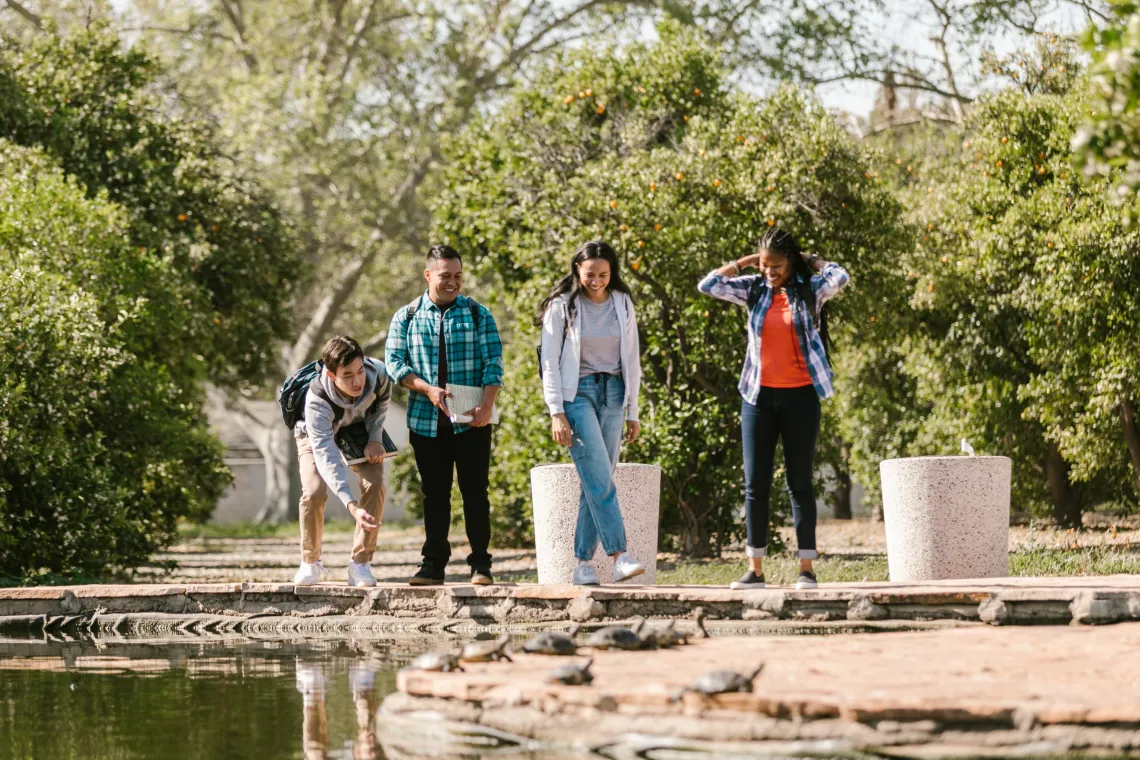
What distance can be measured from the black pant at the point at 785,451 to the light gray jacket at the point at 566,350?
792 mm

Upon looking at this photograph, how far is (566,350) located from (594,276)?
1.55 feet

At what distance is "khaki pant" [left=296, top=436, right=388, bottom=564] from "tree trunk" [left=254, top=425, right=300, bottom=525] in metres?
29.4

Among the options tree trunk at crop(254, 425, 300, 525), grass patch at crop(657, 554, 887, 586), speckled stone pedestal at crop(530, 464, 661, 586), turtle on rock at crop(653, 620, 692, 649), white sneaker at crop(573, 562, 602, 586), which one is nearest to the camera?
turtle on rock at crop(653, 620, 692, 649)

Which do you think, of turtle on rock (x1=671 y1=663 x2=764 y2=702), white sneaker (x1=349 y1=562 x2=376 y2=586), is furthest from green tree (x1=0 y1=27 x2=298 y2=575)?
turtle on rock (x1=671 y1=663 x2=764 y2=702)

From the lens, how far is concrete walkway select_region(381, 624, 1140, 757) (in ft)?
14.5

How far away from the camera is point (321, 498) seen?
897 centimetres

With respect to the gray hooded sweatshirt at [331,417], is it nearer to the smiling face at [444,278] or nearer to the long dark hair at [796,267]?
the smiling face at [444,278]

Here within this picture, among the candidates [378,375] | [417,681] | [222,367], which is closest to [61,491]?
Answer: [378,375]

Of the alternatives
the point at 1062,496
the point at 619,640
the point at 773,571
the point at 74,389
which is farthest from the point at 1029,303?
the point at 619,640

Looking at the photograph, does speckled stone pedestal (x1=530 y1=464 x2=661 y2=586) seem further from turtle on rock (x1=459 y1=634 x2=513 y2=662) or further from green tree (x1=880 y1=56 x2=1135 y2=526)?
green tree (x1=880 y1=56 x2=1135 y2=526)

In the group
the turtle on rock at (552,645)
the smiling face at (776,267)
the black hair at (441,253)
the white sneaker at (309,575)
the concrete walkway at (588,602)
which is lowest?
the concrete walkway at (588,602)

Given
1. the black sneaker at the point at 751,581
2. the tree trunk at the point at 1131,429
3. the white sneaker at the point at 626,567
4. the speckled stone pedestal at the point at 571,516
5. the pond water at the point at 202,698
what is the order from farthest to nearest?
the tree trunk at the point at 1131,429 → the speckled stone pedestal at the point at 571,516 → the white sneaker at the point at 626,567 → the black sneaker at the point at 751,581 → the pond water at the point at 202,698

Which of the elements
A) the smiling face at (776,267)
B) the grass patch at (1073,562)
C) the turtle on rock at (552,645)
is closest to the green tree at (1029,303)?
the grass patch at (1073,562)

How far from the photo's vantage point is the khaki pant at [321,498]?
8953mm
